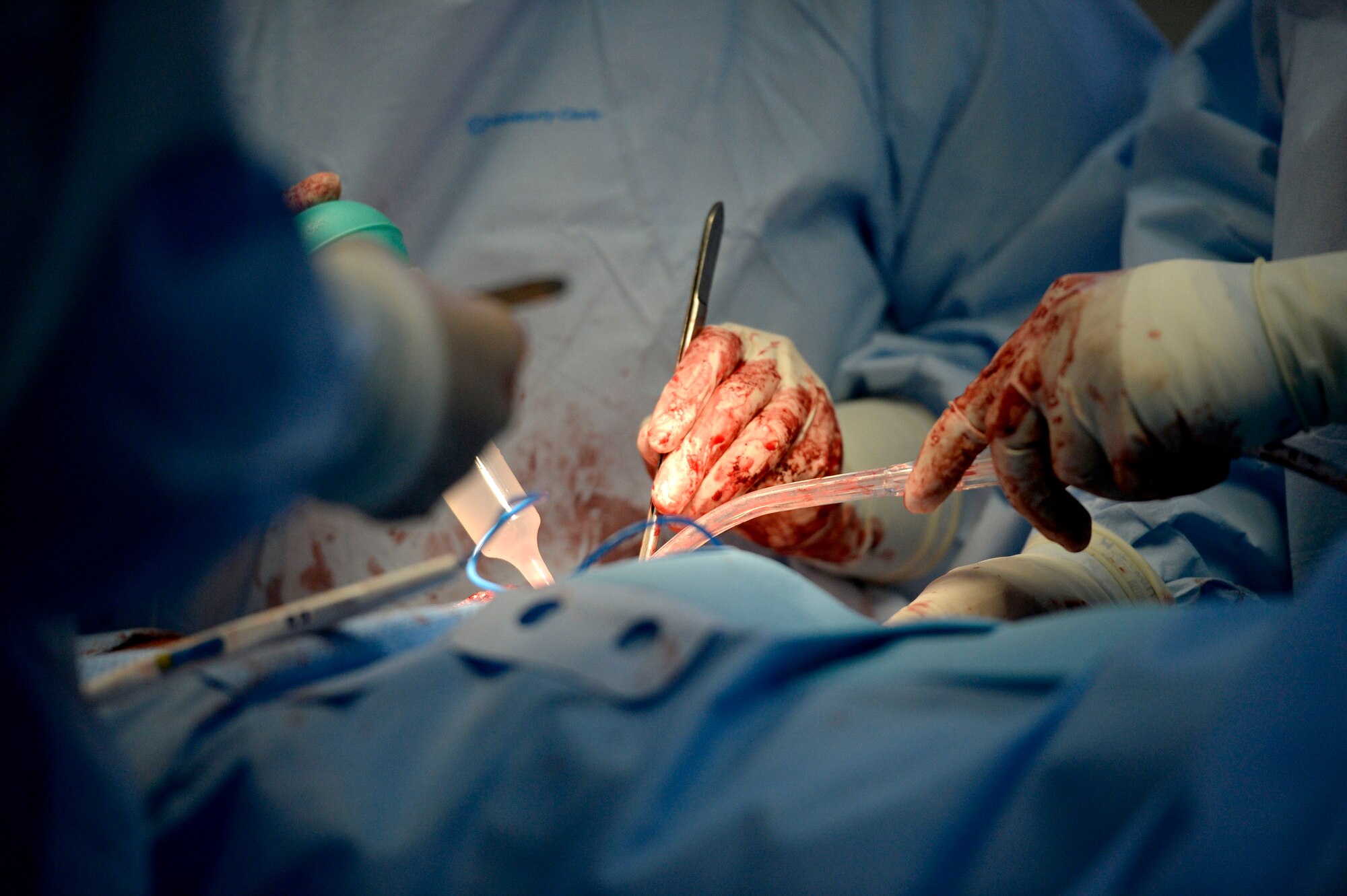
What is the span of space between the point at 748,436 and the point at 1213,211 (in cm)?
84

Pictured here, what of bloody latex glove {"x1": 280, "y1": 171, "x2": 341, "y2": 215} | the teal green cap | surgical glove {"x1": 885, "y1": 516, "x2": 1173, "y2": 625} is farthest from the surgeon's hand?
bloody latex glove {"x1": 280, "y1": 171, "x2": 341, "y2": 215}

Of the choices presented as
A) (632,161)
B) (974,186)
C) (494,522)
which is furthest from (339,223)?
(974,186)

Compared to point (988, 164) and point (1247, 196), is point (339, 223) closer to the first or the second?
point (988, 164)

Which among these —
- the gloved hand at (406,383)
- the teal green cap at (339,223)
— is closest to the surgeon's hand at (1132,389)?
the gloved hand at (406,383)

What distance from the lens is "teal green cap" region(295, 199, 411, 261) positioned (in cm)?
101

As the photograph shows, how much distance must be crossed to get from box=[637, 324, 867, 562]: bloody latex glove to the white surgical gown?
0.20m

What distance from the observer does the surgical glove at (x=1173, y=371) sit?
0.68 metres

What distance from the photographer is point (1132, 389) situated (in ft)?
2.26

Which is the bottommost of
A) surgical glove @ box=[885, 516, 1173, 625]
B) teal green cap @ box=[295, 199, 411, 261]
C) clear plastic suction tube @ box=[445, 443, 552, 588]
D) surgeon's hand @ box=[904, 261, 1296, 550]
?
surgical glove @ box=[885, 516, 1173, 625]

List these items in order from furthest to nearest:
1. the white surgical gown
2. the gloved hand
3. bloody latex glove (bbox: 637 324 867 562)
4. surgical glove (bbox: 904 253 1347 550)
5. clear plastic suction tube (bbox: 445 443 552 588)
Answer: the white surgical gown < bloody latex glove (bbox: 637 324 867 562) < clear plastic suction tube (bbox: 445 443 552 588) < surgical glove (bbox: 904 253 1347 550) < the gloved hand

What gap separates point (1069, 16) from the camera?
1463 mm

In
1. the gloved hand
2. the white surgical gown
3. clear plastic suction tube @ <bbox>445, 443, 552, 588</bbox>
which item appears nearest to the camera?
the gloved hand

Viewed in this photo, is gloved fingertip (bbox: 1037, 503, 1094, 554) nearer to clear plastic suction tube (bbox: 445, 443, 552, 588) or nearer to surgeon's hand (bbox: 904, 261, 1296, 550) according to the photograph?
surgeon's hand (bbox: 904, 261, 1296, 550)

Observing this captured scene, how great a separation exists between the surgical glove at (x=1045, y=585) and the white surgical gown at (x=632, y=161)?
0.31m
